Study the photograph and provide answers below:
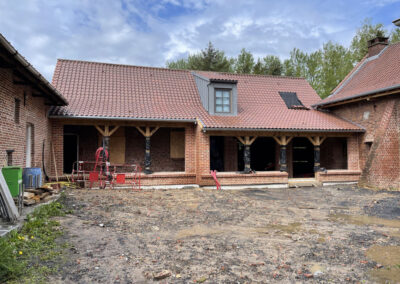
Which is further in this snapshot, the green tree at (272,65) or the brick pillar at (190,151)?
the green tree at (272,65)

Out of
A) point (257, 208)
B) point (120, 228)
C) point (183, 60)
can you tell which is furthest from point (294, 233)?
point (183, 60)

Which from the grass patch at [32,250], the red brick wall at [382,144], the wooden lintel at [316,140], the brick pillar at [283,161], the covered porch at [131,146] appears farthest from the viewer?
the wooden lintel at [316,140]

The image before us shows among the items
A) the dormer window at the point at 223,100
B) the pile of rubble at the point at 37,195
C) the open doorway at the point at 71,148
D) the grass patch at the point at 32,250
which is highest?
the dormer window at the point at 223,100

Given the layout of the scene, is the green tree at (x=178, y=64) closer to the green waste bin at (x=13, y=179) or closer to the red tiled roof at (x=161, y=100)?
the red tiled roof at (x=161, y=100)

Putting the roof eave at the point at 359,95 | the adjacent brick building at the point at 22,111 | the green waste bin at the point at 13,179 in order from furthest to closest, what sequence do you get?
the roof eave at the point at 359,95 → the adjacent brick building at the point at 22,111 → the green waste bin at the point at 13,179

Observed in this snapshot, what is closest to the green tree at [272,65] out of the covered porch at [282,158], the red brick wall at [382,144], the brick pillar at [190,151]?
the covered porch at [282,158]

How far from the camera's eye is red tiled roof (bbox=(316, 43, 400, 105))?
13.6 m

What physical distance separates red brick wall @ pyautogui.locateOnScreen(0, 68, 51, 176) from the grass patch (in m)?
2.32

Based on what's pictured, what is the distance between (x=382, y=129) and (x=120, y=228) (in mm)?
12094

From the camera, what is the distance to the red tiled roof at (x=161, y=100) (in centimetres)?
1277

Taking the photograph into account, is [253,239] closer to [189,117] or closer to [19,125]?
[19,125]

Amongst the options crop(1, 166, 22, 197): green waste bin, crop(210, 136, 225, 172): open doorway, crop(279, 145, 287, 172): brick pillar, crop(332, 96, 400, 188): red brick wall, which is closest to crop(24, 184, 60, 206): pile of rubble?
crop(1, 166, 22, 197): green waste bin

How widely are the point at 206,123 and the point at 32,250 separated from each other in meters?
8.92

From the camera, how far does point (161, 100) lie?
47.0 ft
